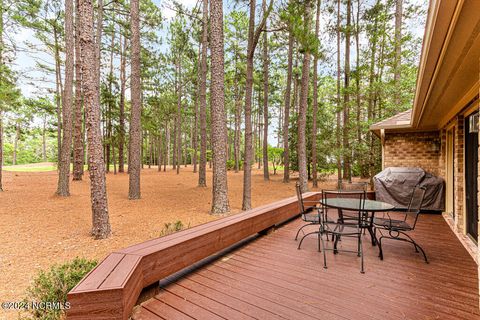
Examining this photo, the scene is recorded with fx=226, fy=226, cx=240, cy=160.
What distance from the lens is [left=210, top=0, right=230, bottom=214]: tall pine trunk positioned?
5613 millimetres

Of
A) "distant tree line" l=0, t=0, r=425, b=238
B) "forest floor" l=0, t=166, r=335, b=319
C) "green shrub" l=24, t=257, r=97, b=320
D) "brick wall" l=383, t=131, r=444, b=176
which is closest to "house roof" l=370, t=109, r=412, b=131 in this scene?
"brick wall" l=383, t=131, r=444, b=176

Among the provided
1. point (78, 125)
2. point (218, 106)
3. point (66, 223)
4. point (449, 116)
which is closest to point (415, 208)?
point (449, 116)

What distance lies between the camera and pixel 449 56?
1912 mm

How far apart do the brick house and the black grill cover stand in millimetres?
198

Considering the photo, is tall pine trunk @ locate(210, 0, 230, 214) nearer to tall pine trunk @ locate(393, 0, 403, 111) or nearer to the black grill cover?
the black grill cover

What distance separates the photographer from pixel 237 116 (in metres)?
21.2

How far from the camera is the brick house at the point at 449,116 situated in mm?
1513

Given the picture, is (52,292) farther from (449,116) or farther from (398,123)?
(398,123)

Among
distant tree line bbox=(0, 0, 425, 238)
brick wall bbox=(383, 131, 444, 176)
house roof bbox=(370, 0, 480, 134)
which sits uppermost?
distant tree line bbox=(0, 0, 425, 238)

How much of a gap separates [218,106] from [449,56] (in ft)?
15.1

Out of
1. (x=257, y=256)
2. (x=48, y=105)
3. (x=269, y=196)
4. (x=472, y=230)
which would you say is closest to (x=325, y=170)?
(x=269, y=196)

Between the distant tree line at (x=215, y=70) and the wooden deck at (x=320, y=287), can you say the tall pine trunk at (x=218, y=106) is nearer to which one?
the distant tree line at (x=215, y=70)

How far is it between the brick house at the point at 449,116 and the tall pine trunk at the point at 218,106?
4030 mm

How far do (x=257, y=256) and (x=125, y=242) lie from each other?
8.54 feet
